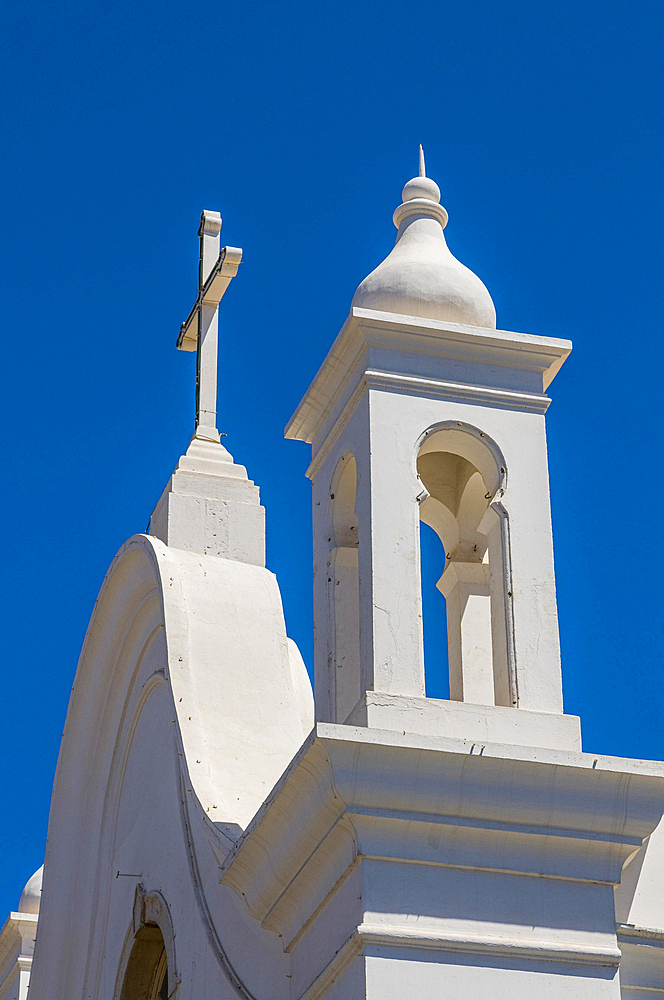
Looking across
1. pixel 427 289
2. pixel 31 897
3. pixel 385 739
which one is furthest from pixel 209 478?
pixel 385 739

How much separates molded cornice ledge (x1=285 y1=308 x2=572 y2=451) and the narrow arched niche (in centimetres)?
25

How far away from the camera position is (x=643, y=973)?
23.8 ft

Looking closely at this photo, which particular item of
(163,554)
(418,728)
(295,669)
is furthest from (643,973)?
(295,669)

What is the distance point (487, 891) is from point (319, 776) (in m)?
0.85

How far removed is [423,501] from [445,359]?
735 millimetres

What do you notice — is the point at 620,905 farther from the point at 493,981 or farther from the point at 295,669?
the point at 295,669

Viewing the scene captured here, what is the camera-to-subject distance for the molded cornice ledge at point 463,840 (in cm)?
671

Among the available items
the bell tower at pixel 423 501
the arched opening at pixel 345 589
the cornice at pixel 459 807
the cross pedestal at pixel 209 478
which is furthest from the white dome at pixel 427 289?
the cross pedestal at pixel 209 478

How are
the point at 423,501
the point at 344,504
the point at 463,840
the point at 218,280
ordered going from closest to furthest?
1. the point at 463,840
2. the point at 423,501
3. the point at 344,504
4. the point at 218,280

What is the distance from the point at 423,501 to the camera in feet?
26.2

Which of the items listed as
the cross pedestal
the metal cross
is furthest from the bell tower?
the metal cross

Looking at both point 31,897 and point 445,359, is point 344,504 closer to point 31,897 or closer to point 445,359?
point 445,359

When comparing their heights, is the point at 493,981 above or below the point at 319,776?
below

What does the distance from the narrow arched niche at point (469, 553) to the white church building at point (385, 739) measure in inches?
0.6
